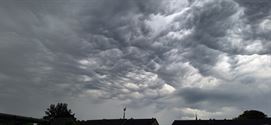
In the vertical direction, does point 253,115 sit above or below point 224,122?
above

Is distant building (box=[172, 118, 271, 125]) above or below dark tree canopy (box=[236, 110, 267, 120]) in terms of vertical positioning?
below

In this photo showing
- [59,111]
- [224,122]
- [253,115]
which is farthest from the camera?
[59,111]

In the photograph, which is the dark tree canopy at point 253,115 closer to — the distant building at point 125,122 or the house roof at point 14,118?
the distant building at point 125,122

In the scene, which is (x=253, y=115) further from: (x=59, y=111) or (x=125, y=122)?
(x=59, y=111)

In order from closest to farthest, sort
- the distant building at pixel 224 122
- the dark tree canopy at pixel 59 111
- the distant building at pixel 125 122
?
1. the distant building at pixel 224 122
2. the distant building at pixel 125 122
3. the dark tree canopy at pixel 59 111

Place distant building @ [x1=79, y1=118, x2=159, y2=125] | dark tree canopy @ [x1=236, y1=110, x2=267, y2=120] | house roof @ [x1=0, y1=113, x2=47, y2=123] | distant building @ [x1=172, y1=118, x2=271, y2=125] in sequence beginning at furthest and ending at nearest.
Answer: dark tree canopy @ [x1=236, y1=110, x2=267, y2=120] < distant building @ [x1=79, y1=118, x2=159, y2=125] < distant building @ [x1=172, y1=118, x2=271, y2=125] < house roof @ [x1=0, y1=113, x2=47, y2=123]

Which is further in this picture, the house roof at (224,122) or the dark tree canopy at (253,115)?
the dark tree canopy at (253,115)

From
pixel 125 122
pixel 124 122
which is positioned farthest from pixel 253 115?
pixel 124 122

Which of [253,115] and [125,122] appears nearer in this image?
[125,122]

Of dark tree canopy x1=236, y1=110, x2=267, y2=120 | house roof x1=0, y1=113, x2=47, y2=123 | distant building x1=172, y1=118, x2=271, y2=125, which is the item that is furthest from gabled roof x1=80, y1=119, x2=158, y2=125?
house roof x1=0, y1=113, x2=47, y2=123

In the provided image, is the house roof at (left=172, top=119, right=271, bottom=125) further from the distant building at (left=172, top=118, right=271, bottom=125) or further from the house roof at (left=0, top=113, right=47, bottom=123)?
the house roof at (left=0, top=113, right=47, bottom=123)

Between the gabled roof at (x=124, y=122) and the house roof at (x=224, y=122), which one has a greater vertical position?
the house roof at (x=224, y=122)

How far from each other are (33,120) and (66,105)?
10752cm

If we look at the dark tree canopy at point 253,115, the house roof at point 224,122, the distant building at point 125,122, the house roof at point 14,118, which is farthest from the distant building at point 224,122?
the house roof at point 14,118
